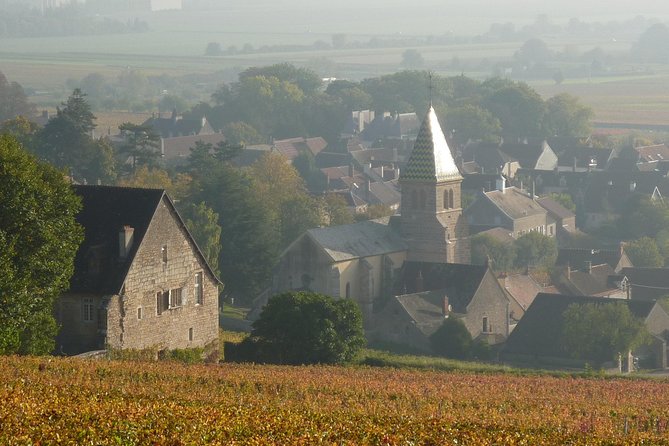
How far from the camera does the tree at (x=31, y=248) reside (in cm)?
4641

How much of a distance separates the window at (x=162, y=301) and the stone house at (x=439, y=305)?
932 inches

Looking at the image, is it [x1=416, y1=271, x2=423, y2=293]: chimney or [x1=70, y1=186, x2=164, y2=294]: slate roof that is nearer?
[x1=70, y1=186, x2=164, y2=294]: slate roof

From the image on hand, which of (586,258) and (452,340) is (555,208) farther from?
(452,340)

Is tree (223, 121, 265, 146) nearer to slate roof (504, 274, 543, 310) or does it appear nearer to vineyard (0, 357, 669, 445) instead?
slate roof (504, 274, 543, 310)

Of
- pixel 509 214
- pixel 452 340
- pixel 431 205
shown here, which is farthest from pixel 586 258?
pixel 452 340

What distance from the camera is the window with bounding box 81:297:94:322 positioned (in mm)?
52188

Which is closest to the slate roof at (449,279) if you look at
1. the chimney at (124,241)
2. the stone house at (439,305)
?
the stone house at (439,305)

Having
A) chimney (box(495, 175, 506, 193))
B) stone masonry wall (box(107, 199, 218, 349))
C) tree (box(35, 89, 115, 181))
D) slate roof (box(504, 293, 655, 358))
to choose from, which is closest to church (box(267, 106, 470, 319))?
slate roof (box(504, 293, 655, 358))

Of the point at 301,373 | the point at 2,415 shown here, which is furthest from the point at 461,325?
the point at 2,415

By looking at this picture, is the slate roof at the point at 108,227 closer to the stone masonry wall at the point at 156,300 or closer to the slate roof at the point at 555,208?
the stone masonry wall at the point at 156,300

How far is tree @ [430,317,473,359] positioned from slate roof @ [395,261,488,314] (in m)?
3.51

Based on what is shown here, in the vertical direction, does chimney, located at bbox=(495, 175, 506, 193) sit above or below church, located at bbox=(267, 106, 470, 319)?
above

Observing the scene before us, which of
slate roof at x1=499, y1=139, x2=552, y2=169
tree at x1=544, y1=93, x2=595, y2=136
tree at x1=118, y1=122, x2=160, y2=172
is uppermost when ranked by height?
tree at x1=544, y1=93, x2=595, y2=136

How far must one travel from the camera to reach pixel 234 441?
92.9 feet
